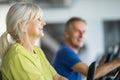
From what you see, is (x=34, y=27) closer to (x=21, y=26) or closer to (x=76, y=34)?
(x=21, y=26)

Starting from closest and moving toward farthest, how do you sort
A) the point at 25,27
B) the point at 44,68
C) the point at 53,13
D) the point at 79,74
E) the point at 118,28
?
the point at 25,27 < the point at 44,68 < the point at 79,74 < the point at 53,13 < the point at 118,28

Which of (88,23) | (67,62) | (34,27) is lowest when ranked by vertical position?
(88,23)

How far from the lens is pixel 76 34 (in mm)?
3586

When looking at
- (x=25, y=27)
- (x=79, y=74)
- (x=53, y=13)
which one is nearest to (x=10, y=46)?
(x=25, y=27)

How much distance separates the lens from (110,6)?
28.4 ft

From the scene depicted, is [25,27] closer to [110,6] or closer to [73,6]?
[73,6]

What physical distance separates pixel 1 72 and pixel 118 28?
6.62 m

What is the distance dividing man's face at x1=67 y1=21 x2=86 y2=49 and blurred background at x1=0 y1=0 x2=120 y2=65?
4.17 meters

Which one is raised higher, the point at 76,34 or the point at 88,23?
the point at 76,34

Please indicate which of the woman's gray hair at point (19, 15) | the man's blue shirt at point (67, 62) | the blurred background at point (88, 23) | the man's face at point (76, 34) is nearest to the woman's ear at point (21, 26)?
the woman's gray hair at point (19, 15)

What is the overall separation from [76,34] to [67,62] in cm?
36

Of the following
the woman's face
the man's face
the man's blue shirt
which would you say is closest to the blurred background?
the man's face

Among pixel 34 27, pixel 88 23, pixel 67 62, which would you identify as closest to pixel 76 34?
pixel 67 62

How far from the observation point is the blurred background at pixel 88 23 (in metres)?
7.98
